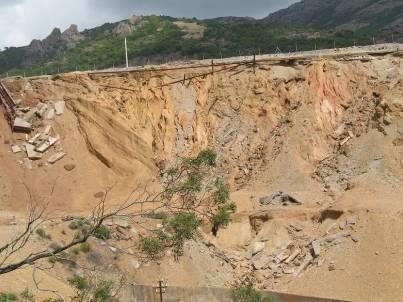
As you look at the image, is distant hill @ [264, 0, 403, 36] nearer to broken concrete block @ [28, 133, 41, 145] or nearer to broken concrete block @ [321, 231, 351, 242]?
broken concrete block @ [28, 133, 41, 145]

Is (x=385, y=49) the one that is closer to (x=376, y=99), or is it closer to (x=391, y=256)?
(x=376, y=99)

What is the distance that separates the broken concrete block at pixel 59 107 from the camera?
38.6m

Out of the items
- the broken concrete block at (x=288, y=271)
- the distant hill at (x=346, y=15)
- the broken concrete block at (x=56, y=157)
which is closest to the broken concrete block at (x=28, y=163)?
the broken concrete block at (x=56, y=157)

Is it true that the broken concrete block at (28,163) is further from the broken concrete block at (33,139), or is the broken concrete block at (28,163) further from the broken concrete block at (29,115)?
the broken concrete block at (29,115)

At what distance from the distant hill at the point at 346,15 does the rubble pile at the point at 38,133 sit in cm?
4815

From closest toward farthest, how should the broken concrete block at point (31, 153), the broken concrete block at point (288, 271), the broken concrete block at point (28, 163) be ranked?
1. the broken concrete block at point (288, 271)
2. the broken concrete block at point (28, 163)
3. the broken concrete block at point (31, 153)

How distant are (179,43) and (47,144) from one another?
28808 mm

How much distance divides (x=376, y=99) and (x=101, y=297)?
81.9 feet

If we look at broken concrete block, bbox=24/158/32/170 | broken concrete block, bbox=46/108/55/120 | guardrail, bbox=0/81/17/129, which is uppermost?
guardrail, bbox=0/81/17/129

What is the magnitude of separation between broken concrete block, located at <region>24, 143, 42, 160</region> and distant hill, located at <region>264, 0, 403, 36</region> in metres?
50.2

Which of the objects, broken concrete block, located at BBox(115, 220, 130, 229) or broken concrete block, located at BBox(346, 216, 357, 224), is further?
broken concrete block, located at BBox(115, 220, 130, 229)

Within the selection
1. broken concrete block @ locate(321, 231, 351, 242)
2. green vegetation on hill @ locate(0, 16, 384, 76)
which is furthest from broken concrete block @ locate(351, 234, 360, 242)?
green vegetation on hill @ locate(0, 16, 384, 76)

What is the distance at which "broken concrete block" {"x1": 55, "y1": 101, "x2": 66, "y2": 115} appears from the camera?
3856 cm

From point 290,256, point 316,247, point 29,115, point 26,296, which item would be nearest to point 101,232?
point 26,296
